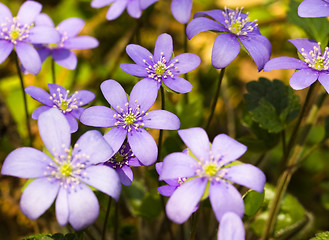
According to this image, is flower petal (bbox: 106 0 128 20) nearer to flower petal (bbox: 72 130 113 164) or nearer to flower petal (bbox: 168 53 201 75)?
flower petal (bbox: 168 53 201 75)

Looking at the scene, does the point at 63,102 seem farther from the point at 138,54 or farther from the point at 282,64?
Result: the point at 282,64

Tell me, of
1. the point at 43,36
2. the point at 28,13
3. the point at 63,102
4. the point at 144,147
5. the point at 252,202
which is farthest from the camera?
the point at 28,13

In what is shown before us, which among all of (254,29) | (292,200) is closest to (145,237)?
(292,200)

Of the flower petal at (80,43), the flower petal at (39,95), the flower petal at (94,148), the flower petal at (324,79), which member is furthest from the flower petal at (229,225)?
the flower petal at (80,43)

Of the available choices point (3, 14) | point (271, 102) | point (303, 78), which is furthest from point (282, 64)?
point (3, 14)

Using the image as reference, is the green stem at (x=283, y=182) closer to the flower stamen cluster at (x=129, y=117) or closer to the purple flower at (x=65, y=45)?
the flower stamen cluster at (x=129, y=117)
